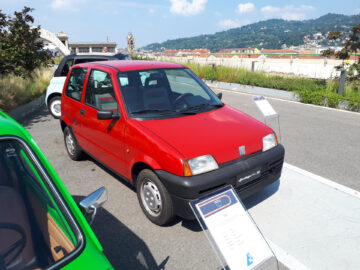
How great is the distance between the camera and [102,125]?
4.14 meters

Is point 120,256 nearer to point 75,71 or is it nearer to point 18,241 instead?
point 18,241

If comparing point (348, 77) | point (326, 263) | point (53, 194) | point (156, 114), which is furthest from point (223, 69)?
point (53, 194)

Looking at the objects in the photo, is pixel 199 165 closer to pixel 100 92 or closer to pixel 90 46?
pixel 100 92

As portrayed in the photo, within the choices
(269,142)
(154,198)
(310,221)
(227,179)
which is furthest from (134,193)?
(310,221)

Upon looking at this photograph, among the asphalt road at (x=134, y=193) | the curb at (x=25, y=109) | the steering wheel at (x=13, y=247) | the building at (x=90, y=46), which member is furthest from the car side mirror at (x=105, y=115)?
the building at (x=90, y=46)

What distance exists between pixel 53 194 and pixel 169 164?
60.2 inches

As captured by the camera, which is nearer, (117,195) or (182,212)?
(182,212)

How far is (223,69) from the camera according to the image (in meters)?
17.1

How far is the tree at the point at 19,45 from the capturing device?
11.8 meters

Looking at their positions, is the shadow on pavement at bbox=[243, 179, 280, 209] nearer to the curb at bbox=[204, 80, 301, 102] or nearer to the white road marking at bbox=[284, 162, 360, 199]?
the white road marking at bbox=[284, 162, 360, 199]

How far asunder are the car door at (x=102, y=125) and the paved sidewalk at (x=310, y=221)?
1896mm

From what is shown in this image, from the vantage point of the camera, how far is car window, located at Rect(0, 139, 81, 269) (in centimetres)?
147

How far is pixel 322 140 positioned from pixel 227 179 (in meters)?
4.34

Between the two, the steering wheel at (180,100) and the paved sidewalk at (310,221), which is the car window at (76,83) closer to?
the steering wheel at (180,100)
